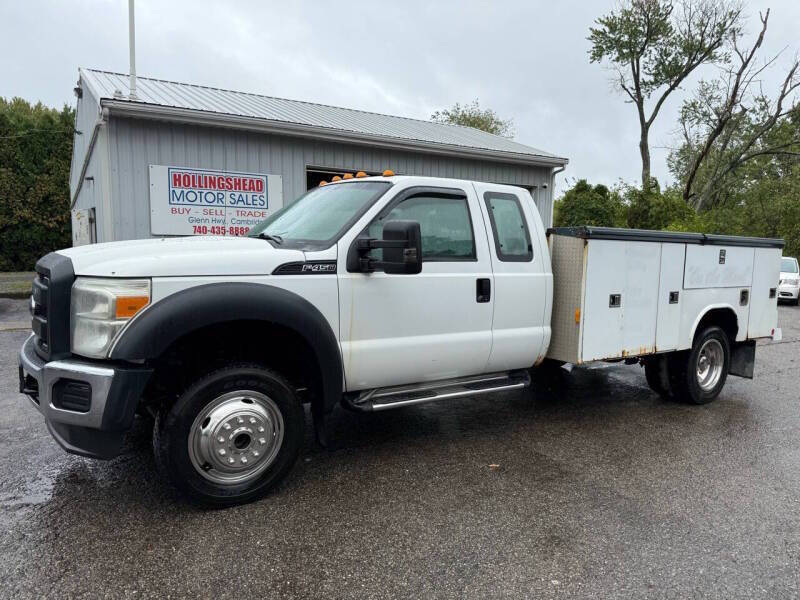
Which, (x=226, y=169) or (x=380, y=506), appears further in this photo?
(x=226, y=169)

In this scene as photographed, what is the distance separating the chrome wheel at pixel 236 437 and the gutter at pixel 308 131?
7.08 metres

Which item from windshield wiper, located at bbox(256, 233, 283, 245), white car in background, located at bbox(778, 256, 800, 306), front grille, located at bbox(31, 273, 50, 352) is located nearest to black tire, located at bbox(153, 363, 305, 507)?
front grille, located at bbox(31, 273, 50, 352)

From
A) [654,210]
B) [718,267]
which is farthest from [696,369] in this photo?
[654,210]

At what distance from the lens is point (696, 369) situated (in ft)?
19.8

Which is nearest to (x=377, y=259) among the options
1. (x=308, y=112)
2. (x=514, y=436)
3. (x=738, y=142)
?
(x=514, y=436)

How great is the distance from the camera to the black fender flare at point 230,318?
10.3 feet

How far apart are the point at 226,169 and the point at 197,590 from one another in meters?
8.48

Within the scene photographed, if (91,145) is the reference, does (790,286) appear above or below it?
below

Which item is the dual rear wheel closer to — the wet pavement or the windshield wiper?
the wet pavement

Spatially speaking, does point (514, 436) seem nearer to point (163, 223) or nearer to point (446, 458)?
point (446, 458)

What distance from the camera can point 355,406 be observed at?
3.98 metres

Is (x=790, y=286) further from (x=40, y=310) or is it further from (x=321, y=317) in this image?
(x=40, y=310)

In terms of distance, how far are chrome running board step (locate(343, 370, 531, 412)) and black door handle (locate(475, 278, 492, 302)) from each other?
65cm

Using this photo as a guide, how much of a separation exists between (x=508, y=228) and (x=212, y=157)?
6834 mm
